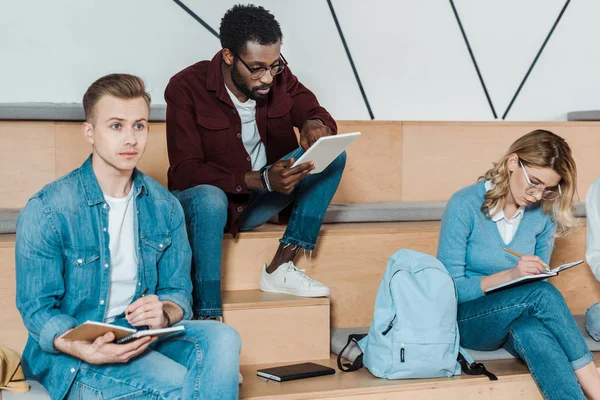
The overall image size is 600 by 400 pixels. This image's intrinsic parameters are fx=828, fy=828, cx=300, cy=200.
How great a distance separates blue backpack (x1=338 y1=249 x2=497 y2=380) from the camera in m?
2.39

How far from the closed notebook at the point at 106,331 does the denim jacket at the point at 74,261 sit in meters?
0.06

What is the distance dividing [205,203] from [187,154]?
0.22 meters

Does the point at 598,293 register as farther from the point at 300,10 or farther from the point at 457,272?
the point at 300,10

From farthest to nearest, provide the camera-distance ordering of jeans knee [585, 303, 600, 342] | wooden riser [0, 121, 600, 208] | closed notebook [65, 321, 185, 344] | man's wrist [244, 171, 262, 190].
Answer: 1. wooden riser [0, 121, 600, 208]
2. jeans knee [585, 303, 600, 342]
3. man's wrist [244, 171, 262, 190]
4. closed notebook [65, 321, 185, 344]

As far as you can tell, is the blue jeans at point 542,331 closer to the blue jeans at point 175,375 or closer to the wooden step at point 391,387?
the wooden step at point 391,387

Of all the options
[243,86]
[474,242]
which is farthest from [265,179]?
[474,242]

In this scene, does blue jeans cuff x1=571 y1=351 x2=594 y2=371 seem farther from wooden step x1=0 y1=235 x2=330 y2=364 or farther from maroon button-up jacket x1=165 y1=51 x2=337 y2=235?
maroon button-up jacket x1=165 y1=51 x2=337 y2=235

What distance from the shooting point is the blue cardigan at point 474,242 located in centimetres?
252

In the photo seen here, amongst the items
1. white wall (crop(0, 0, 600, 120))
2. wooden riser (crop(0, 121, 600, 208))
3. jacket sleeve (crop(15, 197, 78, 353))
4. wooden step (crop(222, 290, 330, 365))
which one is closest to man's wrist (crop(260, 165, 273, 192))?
wooden step (crop(222, 290, 330, 365))

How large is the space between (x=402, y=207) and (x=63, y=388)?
1715 millimetres

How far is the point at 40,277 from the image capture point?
1.85 metres

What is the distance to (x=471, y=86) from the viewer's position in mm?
3971

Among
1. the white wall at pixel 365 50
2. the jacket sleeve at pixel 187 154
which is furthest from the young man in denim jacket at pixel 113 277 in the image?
the white wall at pixel 365 50

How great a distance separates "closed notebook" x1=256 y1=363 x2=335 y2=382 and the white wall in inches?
59.0
